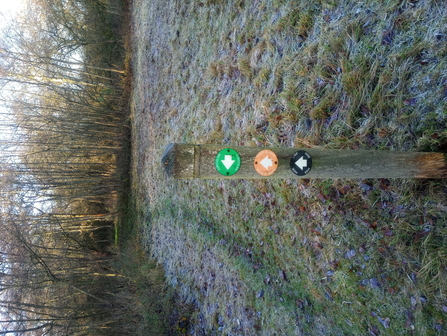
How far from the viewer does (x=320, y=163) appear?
229 centimetres

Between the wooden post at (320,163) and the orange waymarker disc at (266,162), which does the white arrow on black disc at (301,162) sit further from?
the orange waymarker disc at (266,162)

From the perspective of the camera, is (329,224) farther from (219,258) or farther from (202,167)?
(219,258)

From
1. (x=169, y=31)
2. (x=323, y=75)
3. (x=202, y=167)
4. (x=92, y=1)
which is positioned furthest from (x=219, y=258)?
(x=92, y=1)

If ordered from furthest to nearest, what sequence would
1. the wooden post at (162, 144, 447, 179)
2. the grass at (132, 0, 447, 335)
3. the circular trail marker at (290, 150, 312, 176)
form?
the grass at (132, 0, 447, 335) < the circular trail marker at (290, 150, 312, 176) < the wooden post at (162, 144, 447, 179)

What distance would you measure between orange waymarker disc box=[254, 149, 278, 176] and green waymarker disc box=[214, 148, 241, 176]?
134 mm

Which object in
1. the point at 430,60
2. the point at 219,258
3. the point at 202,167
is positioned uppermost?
the point at 430,60

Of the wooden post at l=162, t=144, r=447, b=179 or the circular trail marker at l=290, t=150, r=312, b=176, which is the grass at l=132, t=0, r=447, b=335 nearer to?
the wooden post at l=162, t=144, r=447, b=179

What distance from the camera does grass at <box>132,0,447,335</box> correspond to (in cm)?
287

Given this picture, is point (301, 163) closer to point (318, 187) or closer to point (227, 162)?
point (227, 162)

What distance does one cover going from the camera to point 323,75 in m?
3.82

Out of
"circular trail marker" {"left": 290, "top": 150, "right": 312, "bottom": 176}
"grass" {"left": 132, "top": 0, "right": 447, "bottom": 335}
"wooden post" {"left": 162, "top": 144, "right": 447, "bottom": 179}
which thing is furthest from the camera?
"grass" {"left": 132, "top": 0, "right": 447, "bottom": 335}

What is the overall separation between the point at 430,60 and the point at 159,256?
823 centimetres

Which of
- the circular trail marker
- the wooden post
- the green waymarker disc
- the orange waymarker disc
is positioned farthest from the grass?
the green waymarker disc

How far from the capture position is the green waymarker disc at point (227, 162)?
2.04m
